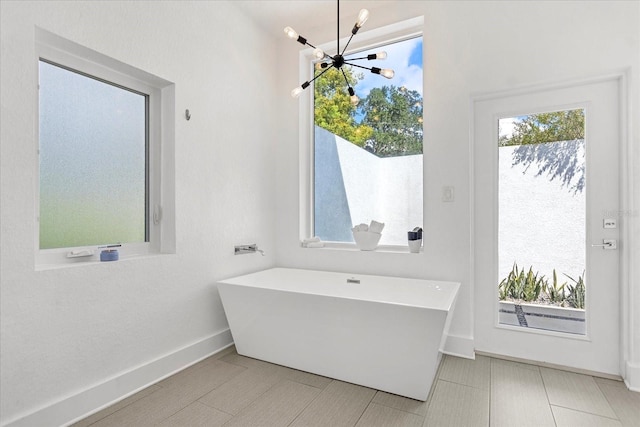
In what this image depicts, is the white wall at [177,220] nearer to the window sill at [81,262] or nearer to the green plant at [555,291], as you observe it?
the window sill at [81,262]

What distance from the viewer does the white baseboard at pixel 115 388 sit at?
5.58 ft

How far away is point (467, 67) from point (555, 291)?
1797 millimetres

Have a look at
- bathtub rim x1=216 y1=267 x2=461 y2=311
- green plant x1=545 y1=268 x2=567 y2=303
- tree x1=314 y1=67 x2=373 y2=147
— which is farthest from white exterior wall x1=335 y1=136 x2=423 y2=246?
green plant x1=545 y1=268 x2=567 y2=303

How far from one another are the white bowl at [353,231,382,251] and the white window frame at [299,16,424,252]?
112 millimetres

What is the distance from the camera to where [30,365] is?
1670 millimetres

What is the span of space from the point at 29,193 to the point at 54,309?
60cm

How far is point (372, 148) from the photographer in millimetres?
3311

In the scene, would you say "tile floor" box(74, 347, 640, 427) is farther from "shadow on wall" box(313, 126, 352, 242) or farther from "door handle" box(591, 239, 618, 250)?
"shadow on wall" box(313, 126, 352, 242)

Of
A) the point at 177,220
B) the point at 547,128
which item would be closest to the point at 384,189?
the point at 547,128

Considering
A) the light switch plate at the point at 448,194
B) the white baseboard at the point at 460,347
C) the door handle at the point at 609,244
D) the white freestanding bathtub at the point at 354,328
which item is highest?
the light switch plate at the point at 448,194

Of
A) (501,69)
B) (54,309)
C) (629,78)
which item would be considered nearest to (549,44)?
(501,69)

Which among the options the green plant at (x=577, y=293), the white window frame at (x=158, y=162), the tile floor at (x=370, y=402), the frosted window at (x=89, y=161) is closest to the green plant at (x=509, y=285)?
the green plant at (x=577, y=293)

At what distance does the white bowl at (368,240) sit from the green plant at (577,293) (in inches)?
56.6

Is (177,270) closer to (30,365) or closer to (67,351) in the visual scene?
(67,351)
